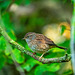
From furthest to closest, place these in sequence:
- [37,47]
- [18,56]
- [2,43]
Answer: [18,56]
[2,43]
[37,47]

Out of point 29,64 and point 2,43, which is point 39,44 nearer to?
point 29,64

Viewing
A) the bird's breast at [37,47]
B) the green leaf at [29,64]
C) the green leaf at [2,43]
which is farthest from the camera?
the green leaf at [29,64]

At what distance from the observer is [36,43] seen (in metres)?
4.16

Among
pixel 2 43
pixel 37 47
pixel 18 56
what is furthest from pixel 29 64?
pixel 2 43

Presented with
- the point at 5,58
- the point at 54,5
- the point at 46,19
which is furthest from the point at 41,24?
the point at 5,58

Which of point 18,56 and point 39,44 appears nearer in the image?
point 39,44

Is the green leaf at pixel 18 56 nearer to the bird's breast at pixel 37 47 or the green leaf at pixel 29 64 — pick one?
the green leaf at pixel 29 64

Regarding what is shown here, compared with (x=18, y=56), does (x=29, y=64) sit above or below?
below

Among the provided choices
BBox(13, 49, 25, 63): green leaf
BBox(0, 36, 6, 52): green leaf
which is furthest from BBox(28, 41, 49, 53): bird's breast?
BBox(0, 36, 6, 52): green leaf

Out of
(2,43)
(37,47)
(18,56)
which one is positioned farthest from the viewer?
(18,56)

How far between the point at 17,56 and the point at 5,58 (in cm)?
48

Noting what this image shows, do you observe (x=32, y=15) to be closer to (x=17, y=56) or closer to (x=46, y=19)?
(x=46, y=19)

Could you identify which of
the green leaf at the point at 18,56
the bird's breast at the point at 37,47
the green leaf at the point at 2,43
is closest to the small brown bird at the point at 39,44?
the bird's breast at the point at 37,47

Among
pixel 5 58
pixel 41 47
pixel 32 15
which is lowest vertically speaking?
pixel 5 58
